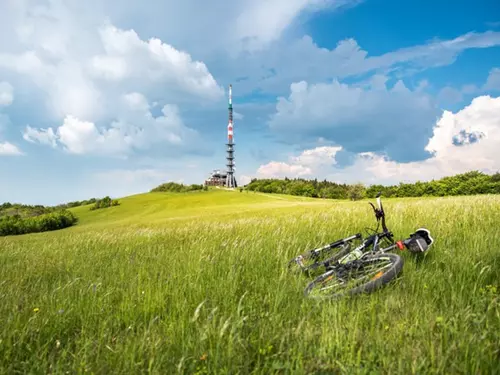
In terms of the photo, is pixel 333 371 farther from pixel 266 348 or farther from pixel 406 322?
pixel 406 322


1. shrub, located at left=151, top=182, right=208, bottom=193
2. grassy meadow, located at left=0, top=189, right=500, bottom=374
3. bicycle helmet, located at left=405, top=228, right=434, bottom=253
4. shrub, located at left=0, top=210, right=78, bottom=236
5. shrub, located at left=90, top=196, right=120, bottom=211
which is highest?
shrub, located at left=151, top=182, right=208, bottom=193

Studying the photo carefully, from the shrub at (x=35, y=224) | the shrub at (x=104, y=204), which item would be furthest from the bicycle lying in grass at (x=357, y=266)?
the shrub at (x=104, y=204)

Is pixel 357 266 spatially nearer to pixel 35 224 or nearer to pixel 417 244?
pixel 417 244

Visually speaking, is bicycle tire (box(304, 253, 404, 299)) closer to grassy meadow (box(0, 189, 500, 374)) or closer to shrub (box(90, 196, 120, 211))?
grassy meadow (box(0, 189, 500, 374))

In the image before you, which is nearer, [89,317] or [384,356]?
[384,356]

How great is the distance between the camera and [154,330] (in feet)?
11.2

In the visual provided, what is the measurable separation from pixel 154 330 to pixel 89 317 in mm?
1201

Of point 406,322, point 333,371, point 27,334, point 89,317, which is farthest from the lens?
point 89,317

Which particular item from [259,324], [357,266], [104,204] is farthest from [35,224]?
[259,324]

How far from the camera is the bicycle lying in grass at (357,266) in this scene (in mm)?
4168

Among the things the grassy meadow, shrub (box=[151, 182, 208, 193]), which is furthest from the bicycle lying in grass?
shrub (box=[151, 182, 208, 193])

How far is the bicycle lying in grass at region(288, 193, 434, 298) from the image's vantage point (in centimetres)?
417

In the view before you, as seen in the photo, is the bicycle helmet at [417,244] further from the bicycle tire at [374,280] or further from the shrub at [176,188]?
the shrub at [176,188]

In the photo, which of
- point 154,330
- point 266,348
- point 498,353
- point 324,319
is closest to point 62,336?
point 154,330
